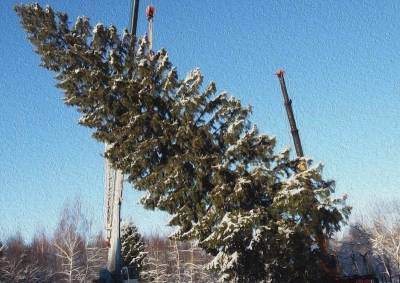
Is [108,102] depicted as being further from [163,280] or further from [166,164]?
[163,280]

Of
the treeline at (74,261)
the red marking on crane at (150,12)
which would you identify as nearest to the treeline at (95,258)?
the treeline at (74,261)

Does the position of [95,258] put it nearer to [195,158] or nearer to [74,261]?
[74,261]

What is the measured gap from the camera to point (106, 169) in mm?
15141

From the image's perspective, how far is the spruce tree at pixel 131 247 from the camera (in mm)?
34906

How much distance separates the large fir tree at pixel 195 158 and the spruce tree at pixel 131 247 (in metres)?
23.6

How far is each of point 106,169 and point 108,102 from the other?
296 centimetres

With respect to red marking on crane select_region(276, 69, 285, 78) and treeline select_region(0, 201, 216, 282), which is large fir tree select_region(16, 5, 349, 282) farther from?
treeline select_region(0, 201, 216, 282)

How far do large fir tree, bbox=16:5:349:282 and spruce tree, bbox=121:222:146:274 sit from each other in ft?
77.3

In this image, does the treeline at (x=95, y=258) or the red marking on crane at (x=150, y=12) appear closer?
the red marking on crane at (x=150, y=12)

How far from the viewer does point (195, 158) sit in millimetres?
12680

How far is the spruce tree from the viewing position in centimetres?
3491

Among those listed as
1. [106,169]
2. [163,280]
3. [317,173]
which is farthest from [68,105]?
[163,280]

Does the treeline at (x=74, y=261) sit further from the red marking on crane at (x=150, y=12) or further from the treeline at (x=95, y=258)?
the red marking on crane at (x=150, y=12)

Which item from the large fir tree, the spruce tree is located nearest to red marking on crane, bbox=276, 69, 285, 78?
the large fir tree
